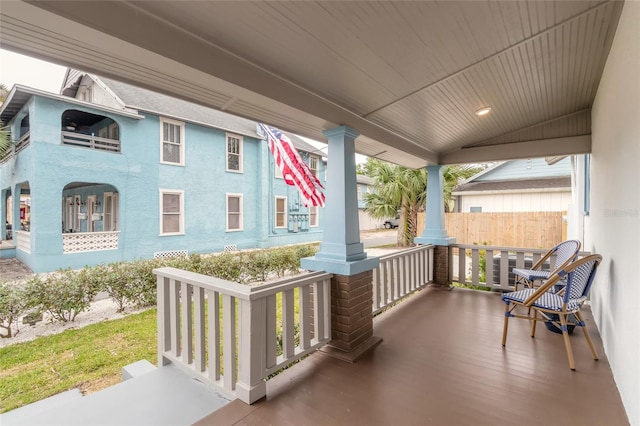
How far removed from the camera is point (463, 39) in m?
2.11

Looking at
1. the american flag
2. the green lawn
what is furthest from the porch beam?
the green lawn

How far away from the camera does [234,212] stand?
10.3 meters

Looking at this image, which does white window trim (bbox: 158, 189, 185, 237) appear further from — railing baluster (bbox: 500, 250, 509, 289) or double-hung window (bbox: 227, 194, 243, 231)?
railing baluster (bbox: 500, 250, 509, 289)

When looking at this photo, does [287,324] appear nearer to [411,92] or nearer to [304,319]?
[304,319]

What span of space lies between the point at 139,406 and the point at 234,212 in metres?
8.53

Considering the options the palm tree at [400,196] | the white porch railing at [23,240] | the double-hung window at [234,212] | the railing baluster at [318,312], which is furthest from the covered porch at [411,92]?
the white porch railing at [23,240]

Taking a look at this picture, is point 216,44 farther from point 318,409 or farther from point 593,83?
point 593,83

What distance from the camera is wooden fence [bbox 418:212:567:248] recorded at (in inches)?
311

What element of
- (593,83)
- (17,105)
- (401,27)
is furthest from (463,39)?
(17,105)

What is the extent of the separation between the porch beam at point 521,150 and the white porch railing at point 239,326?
3.58 meters

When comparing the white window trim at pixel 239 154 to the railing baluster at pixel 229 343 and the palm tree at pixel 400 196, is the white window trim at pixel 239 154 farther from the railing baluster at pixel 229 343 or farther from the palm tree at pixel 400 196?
the railing baluster at pixel 229 343

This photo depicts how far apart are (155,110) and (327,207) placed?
7.34m

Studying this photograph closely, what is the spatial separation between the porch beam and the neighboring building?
6.30 meters

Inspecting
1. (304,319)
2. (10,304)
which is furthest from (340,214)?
(10,304)
